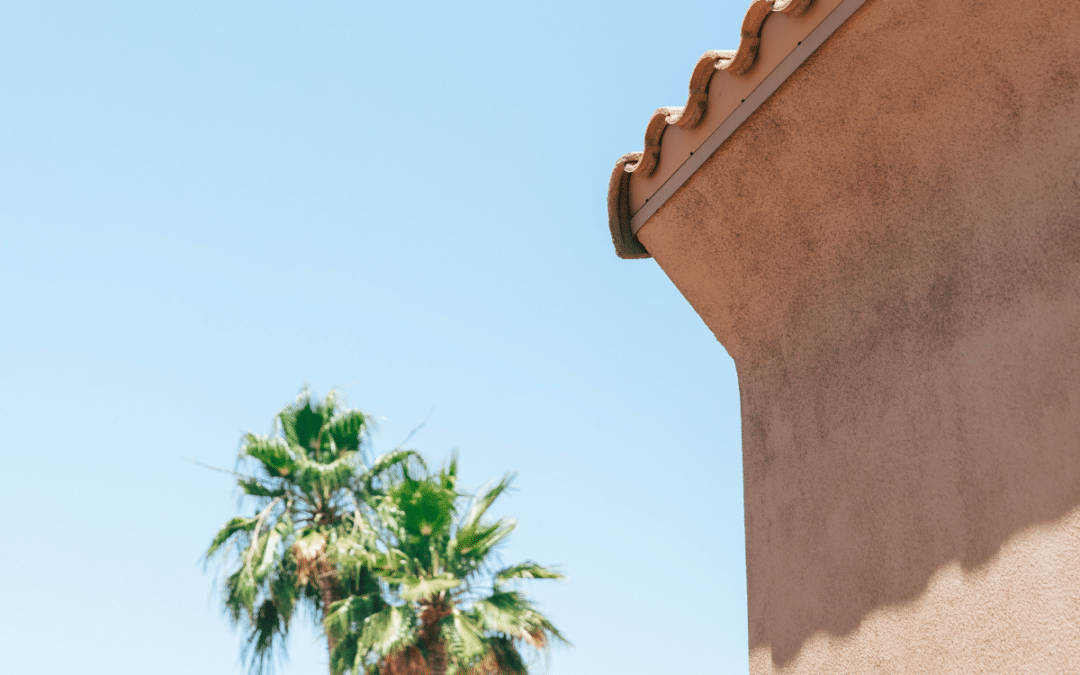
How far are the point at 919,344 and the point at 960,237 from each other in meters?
0.38

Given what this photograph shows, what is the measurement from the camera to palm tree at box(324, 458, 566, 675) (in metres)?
13.1

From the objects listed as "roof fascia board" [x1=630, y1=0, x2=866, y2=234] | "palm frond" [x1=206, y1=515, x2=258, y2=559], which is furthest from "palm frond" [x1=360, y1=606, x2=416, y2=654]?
"roof fascia board" [x1=630, y1=0, x2=866, y2=234]

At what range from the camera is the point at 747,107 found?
383 centimetres

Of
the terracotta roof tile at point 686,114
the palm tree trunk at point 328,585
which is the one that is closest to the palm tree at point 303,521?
the palm tree trunk at point 328,585

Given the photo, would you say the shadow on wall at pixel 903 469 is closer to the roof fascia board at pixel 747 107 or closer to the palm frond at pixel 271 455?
the roof fascia board at pixel 747 107

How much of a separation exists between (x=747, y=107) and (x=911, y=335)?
109 cm

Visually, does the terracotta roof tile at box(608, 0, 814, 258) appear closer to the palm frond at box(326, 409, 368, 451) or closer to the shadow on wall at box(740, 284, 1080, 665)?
the shadow on wall at box(740, 284, 1080, 665)

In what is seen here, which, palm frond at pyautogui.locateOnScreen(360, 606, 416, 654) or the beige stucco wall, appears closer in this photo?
the beige stucco wall

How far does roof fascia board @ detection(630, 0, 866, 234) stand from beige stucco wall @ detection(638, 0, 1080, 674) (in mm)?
40

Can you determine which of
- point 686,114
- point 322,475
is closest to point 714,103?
point 686,114

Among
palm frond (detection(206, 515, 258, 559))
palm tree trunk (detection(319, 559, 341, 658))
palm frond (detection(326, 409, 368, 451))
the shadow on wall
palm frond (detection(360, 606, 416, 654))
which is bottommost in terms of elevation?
the shadow on wall

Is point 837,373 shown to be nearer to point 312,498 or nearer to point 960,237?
point 960,237

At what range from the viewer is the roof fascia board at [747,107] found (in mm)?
3443

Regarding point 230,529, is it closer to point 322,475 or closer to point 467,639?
point 322,475
